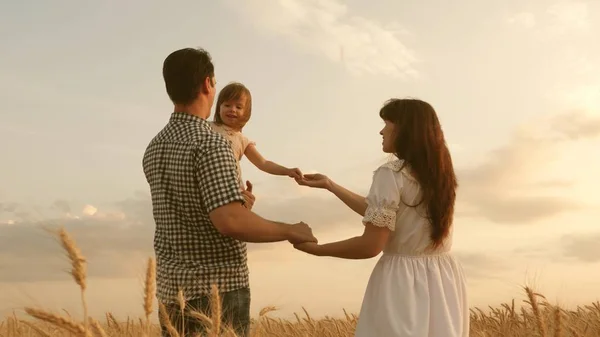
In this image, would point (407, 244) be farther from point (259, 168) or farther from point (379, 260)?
point (259, 168)

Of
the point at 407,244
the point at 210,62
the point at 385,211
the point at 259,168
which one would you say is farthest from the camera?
the point at 259,168

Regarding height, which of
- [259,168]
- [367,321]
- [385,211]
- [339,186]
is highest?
[259,168]

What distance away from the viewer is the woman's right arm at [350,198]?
12.5 feet

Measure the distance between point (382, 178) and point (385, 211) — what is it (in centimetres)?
20

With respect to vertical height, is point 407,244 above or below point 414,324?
above

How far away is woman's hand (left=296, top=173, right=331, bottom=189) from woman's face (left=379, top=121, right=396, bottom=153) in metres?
0.72

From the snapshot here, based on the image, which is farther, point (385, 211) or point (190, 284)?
→ point (190, 284)

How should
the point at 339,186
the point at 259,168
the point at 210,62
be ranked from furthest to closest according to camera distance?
the point at 259,168 → the point at 339,186 → the point at 210,62

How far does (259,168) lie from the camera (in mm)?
6188

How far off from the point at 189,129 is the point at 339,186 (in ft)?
3.43

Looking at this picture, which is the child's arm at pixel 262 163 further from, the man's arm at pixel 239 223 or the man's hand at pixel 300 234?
the man's arm at pixel 239 223

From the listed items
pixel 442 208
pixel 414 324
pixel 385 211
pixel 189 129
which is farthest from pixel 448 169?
pixel 189 129

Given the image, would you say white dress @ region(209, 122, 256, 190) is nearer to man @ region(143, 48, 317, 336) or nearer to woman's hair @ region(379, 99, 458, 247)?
man @ region(143, 48, 317, 336)

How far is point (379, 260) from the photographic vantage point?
137 inches
